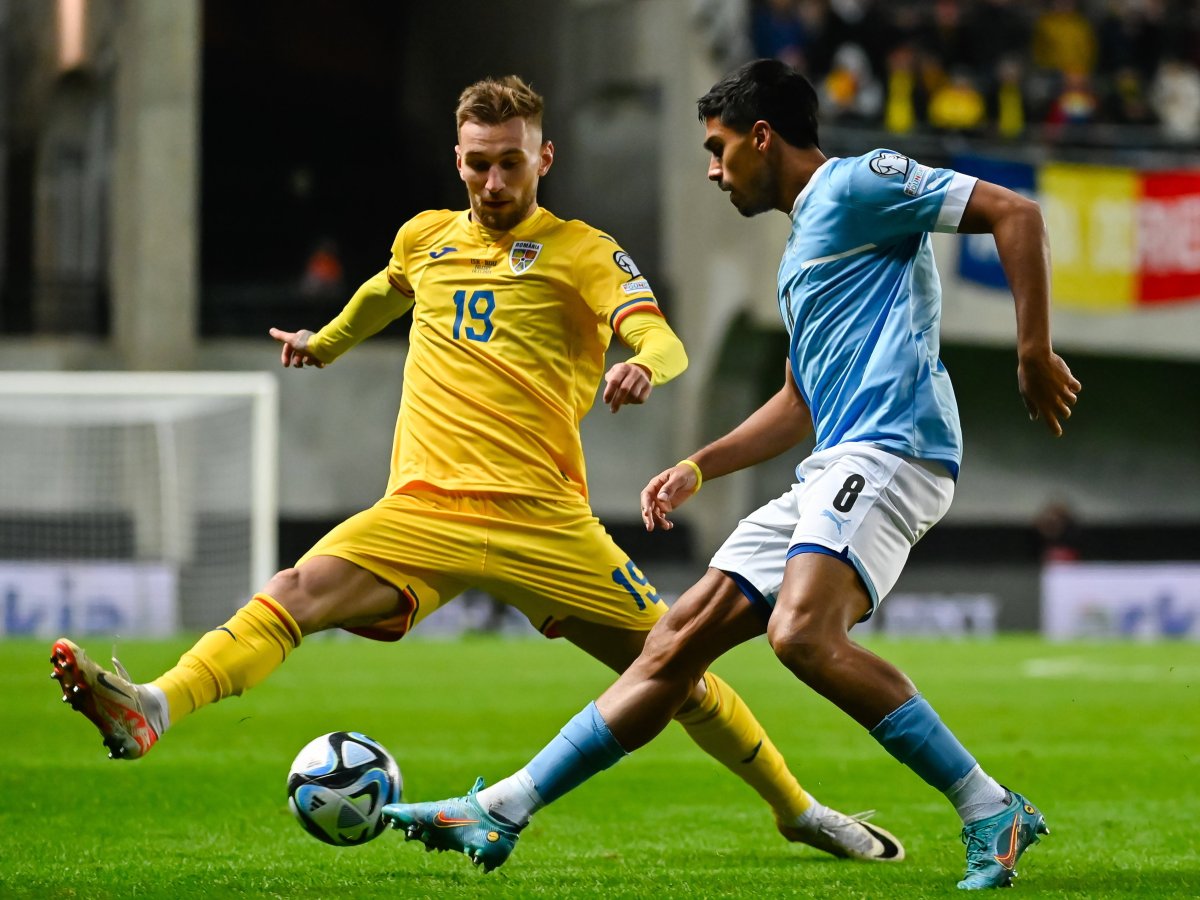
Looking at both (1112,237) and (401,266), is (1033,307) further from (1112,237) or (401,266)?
(1112,237)

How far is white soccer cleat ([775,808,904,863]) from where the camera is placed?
18.2 ft

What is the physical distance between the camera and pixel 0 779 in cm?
752

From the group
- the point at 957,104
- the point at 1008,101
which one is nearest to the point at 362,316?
the point at 957,104

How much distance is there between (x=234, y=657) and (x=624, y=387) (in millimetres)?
1329

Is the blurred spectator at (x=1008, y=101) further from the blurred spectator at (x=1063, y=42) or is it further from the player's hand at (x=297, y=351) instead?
the player's hand at (x=297, y=351)

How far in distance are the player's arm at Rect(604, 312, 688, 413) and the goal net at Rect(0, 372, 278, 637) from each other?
13204 mm

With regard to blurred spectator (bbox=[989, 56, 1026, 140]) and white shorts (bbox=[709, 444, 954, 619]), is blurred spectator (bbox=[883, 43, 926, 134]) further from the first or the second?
white shorts (bbox=[709, 444, 954, 619])

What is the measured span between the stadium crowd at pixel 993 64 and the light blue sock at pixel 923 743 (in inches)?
687

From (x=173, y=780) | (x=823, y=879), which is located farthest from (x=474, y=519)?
(x=173, y=780)

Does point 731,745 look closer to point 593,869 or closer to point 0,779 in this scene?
point 593,869

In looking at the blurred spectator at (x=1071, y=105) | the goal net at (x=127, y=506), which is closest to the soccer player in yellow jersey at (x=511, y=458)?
the goal net at (x=127, y=506)

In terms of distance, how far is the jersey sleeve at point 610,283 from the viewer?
17.6 ft

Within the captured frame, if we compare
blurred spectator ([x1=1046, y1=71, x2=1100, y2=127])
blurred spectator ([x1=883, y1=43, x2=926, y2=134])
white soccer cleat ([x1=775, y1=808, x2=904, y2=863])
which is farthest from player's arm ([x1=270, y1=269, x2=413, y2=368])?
blurred spectator ([x1=1046, y1=71, x2=1100, y2=127])

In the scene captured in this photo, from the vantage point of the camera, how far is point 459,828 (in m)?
4.74
